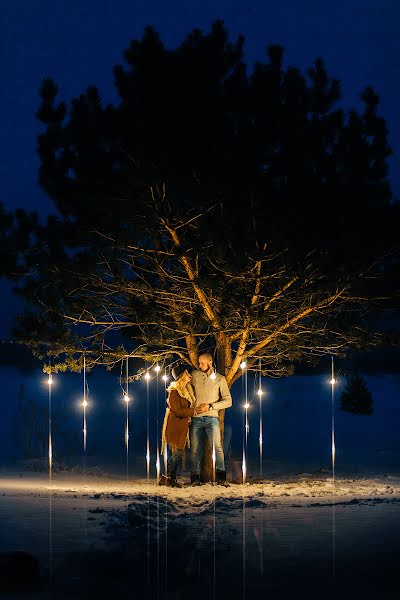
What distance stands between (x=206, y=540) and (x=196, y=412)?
18.3 ft

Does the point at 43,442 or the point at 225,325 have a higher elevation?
the point at 225,325

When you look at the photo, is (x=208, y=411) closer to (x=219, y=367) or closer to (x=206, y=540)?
(x=219, y=367)

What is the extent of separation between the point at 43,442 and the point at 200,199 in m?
10.3

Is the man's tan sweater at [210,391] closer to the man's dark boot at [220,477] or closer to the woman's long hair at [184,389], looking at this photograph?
the woman's long hair at [184,389]

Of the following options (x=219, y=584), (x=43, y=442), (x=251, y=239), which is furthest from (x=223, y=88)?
(x=43, y=442)

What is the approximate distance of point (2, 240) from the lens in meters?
15.3


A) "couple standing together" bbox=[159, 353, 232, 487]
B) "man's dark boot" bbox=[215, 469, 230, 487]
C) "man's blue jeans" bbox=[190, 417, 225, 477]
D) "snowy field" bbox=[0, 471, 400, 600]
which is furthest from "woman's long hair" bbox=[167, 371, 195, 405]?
"snowy field" bbox=[0, 471, 400, 600]

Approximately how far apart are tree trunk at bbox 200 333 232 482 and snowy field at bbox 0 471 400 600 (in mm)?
1152

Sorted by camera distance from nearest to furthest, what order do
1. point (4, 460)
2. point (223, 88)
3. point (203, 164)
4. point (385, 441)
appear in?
point (203, 164) < point (223, 88) < point (4, 460) < point (385, 441)

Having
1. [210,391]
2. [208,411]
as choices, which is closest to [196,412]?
[208,411]

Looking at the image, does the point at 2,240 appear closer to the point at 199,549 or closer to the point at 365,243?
the point at 365,243

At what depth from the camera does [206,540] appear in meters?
9.41

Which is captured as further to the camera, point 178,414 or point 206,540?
point 178,414

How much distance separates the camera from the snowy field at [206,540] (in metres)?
7.45
